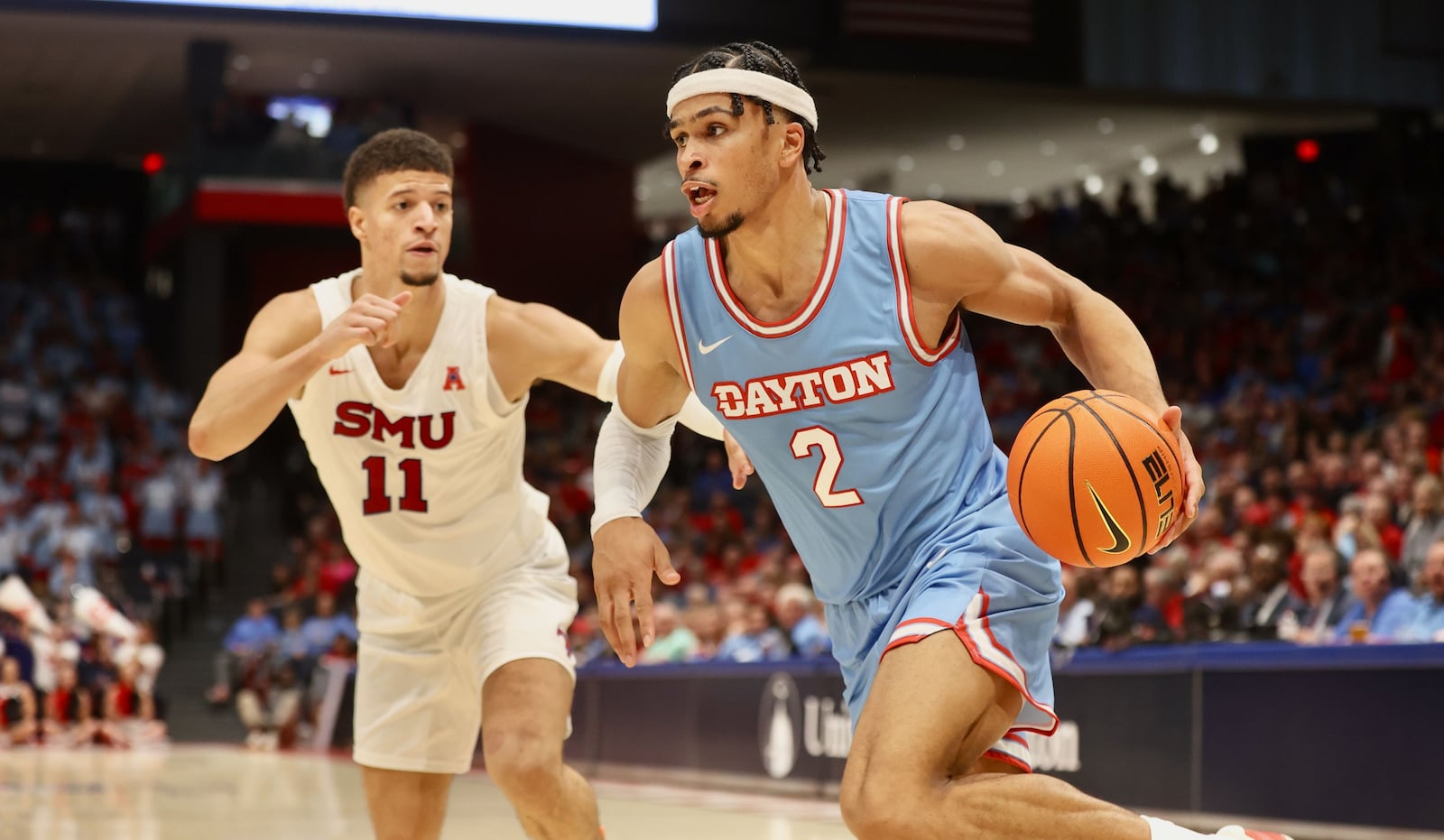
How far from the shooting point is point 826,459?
3820 mm

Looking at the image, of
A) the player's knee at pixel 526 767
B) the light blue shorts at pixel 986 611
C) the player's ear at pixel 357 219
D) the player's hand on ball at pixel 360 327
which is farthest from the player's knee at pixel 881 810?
the player's ear at pixel 357 219

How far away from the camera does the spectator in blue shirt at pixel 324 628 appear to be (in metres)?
16.6

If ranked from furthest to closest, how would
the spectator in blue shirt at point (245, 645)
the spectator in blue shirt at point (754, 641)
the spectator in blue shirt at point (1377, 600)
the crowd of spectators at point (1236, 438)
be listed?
the spectator in blue shirt at point (245, 645)
the spectator in blue shirt at point (754, 641)
the crowd of spectators at point (1236, 438)
the spectator in blue shirt at point (1377, 600)

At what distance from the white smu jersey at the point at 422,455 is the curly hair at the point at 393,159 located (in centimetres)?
33

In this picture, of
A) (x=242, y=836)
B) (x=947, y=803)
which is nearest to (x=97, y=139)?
(x=242, y=836)

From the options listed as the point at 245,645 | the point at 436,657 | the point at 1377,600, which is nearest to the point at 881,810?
the point at 436,657

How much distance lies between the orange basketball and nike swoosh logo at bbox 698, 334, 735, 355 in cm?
74

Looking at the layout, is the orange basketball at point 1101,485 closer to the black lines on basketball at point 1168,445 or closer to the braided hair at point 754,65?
the black lines on basketball at point 1168,445

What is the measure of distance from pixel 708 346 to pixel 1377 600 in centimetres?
579

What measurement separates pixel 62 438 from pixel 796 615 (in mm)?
11888

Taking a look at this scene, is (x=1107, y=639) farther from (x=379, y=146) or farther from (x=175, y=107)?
(x=175, y=107)

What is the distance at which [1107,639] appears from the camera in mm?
9195

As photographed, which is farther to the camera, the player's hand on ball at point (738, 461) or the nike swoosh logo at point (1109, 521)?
the player's hand on ball at point (738, 461)

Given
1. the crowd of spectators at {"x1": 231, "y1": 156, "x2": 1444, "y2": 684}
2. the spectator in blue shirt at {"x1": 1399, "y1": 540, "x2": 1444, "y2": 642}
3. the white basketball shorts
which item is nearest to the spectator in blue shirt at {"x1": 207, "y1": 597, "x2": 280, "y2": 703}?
the crowd of spectators at {"x1": 231, "y1": 156, "x2": 1444, "y2": 684}
